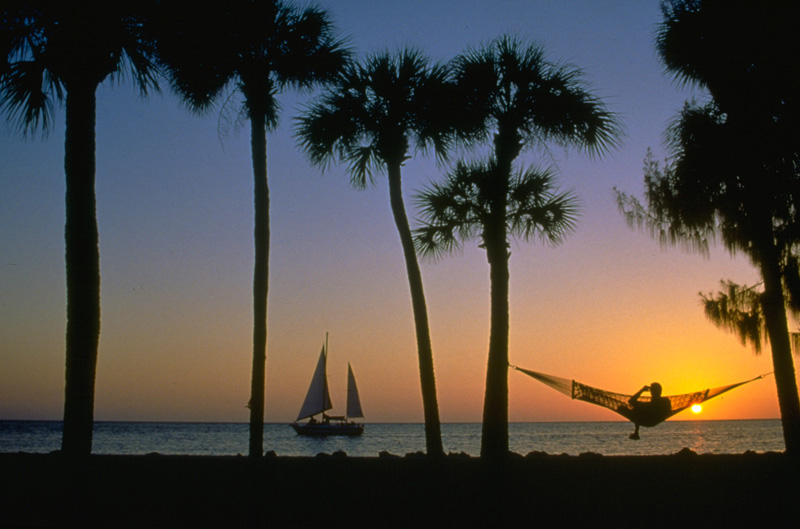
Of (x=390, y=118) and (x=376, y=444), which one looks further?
(x=376, y=444)

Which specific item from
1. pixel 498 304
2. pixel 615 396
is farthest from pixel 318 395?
pixel 498 304

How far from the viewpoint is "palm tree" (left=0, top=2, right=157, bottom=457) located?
28.5 feet

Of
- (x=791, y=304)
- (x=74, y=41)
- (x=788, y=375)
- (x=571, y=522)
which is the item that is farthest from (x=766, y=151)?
(x=74, y=41)

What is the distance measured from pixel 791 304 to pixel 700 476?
5486 millimetres

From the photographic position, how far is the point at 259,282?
10.9 metres

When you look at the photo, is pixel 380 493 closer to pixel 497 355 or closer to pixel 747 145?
pixel 497 355

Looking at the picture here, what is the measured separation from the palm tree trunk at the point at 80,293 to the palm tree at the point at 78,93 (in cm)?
1

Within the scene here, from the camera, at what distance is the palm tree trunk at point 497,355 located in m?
11.5

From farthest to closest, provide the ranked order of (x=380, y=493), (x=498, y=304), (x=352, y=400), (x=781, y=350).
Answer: (x=352, y=400), (x=781, y=350), (x=498, y=304), (x=380, y=493)

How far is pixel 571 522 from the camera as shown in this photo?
8.22m

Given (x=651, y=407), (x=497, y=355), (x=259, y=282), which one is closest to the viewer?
(x=259, y=282)

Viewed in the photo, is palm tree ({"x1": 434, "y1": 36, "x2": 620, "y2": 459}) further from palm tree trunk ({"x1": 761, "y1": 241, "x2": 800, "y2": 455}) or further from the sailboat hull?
the sailboat hull

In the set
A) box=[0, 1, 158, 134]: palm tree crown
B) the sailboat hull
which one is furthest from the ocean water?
Answer: box=[0, 1, 158, 134]: palm tree crown

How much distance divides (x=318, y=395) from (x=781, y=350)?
2152 inches
